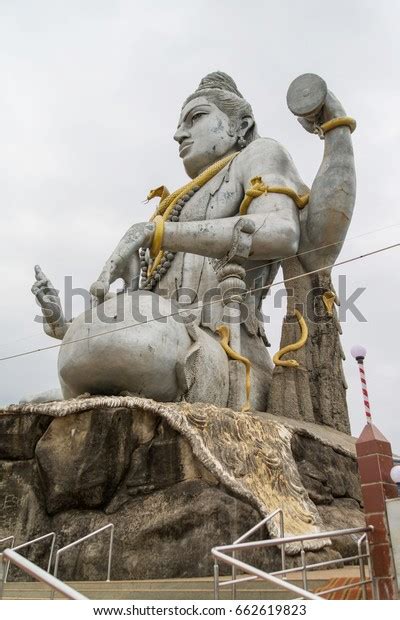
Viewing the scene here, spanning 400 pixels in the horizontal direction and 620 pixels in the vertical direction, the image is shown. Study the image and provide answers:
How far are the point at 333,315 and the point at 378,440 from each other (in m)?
4.10

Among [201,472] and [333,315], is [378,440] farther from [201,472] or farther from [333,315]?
[333,315]

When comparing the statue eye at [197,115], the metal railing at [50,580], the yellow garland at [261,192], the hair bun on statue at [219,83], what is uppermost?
the hair bun on statue at [219,83]

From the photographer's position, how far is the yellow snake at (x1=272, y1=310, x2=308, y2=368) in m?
7.57

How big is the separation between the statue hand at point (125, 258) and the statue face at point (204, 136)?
2322 millimetres

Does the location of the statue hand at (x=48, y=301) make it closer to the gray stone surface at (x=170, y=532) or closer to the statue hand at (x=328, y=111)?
the gray stone surface at (x=170, y=532)

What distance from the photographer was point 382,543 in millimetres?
3945

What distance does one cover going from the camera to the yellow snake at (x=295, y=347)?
7.57 m

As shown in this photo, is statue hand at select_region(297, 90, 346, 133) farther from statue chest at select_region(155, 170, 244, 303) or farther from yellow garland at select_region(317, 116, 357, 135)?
statue chest at select_region(155, 170, 244, 303)

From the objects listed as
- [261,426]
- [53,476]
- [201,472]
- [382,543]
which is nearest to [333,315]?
[261,426]

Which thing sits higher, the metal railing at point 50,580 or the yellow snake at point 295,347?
the yellow snake at point 295,347

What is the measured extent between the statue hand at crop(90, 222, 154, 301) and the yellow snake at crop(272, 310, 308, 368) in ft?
6.15

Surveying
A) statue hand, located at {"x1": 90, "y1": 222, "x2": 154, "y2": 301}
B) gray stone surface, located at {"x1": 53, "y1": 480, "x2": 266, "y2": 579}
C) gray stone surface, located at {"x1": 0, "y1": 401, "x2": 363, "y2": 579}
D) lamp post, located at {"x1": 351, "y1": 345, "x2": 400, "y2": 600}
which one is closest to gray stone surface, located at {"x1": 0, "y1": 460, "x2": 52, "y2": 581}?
gray stone surface, located at {"x1": 0, "y1": 401, "x2": 363, "y2": 579}

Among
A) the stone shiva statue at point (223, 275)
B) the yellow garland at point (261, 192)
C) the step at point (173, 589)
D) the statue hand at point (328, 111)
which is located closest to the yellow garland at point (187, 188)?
the stone shiva statue at point (223, 275)

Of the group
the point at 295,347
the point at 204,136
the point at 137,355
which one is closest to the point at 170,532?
the point at 137,355
